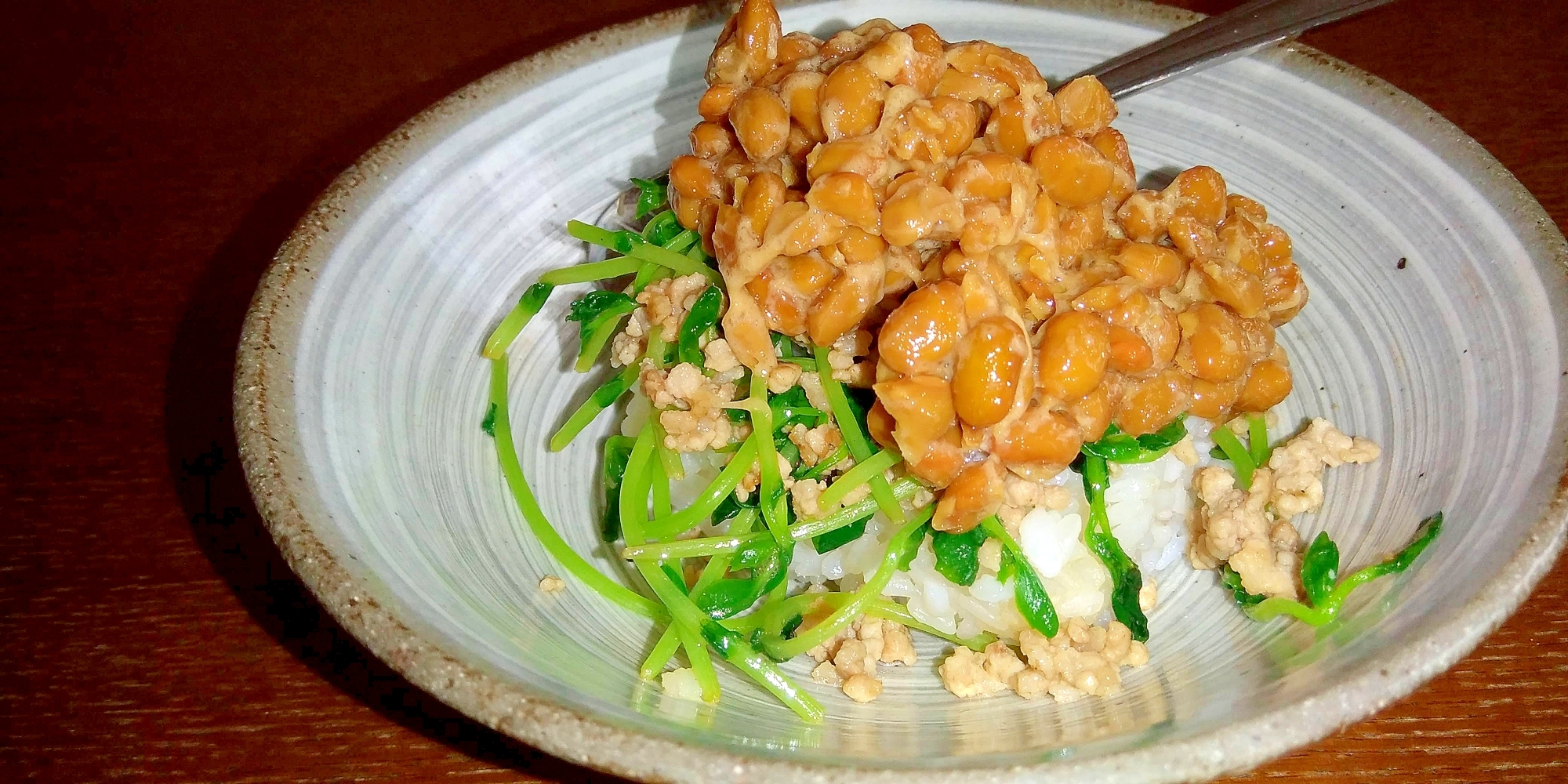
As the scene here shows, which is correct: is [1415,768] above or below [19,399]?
below

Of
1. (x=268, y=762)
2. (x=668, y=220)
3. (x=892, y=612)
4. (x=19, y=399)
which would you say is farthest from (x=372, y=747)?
(x=19, y=399)

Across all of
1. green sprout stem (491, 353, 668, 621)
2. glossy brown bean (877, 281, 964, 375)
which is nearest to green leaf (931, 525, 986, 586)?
glossy brown bean (877, 281, 964, 375)

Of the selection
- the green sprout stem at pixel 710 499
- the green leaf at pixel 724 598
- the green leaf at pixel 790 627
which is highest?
the green sprout stem at pixel 710 499

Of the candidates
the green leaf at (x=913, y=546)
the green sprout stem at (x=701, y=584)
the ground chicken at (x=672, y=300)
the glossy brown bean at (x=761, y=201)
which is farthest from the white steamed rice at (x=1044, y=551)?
the glossy brown bean at (x=761, y=201)

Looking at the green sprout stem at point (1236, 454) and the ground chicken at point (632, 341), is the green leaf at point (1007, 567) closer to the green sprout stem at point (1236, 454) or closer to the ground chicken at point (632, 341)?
the green sprout stem at point (1236, 454)

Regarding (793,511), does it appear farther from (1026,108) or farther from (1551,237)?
(1551,237)

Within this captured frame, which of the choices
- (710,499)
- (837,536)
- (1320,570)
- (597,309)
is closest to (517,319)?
(597,309)

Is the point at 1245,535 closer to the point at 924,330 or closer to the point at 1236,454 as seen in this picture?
the point at 1236,454

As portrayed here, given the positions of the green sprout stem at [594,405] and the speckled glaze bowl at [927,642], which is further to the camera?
the green sprout stem at [594,405]
